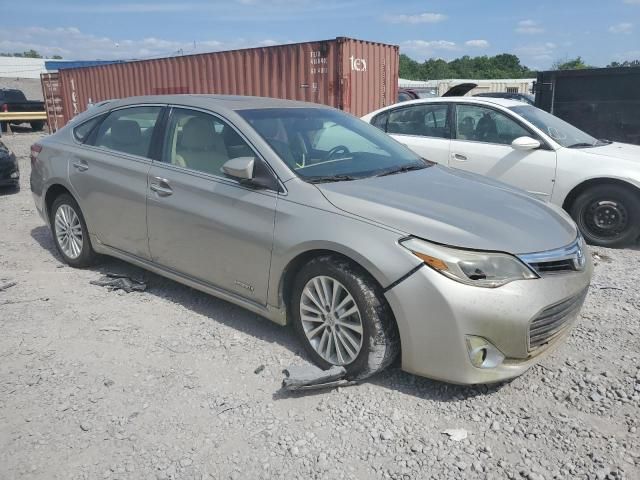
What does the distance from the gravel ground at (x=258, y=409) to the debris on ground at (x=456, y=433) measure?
28 millimetres

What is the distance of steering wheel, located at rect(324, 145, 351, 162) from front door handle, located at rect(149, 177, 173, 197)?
1.15 metres

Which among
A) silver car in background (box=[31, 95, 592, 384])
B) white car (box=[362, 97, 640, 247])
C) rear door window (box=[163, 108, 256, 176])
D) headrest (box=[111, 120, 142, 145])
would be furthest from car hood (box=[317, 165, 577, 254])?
white car (box=[362, 97, 640, 247])

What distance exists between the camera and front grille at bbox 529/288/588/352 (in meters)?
2.83

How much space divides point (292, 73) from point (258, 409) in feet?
29.6

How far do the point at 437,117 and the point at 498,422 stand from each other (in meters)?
4.83

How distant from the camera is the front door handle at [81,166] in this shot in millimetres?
4676

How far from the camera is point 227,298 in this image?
12.2ft

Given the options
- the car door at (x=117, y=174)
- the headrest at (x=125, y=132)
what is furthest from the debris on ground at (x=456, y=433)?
the headrest at (x=125, y=132)

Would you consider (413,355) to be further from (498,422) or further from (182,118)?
(182,118)

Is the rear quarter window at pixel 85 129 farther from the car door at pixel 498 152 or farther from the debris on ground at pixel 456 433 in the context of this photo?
the car door at pixel 498 152

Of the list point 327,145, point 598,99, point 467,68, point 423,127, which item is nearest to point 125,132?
point 327,145

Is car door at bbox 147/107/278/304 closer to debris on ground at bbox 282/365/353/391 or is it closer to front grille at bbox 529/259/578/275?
debris on ground at bbox 282/365/353/391

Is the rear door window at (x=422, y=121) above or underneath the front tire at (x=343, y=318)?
above

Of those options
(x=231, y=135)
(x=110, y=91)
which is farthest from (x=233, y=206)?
(x=110, y=91)
